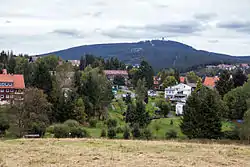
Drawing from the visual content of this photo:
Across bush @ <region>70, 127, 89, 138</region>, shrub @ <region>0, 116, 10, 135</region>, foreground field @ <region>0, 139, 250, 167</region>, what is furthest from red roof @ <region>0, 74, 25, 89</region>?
foreground field @ <region>0, 139, 250, 167</region>

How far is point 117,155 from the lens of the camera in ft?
49.4

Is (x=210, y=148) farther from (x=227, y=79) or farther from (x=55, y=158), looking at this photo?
(x=227, y=79)

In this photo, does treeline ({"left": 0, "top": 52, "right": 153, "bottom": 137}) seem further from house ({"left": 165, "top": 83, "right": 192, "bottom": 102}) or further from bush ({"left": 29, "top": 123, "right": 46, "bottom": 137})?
house ({"left": 165, "top": 83, "right": 192, "bottom": 102})

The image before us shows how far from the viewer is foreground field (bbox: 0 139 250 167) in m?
13.5

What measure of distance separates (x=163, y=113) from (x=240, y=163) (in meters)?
45.2

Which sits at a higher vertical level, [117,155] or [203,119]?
[117,155]

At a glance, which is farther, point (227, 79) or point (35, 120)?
point (227, 79)

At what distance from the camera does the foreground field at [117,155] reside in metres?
13.5

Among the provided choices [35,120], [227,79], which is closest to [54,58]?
[227,79]

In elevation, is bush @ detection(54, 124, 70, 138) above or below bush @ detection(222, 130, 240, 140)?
above

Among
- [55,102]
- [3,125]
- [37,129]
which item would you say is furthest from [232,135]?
[55,102]

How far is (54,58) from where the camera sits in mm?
90188

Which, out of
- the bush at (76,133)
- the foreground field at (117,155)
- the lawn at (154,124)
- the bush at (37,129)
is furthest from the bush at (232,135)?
the foreground field at (117,155)

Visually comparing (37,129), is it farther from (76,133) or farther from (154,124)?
(154,124)
